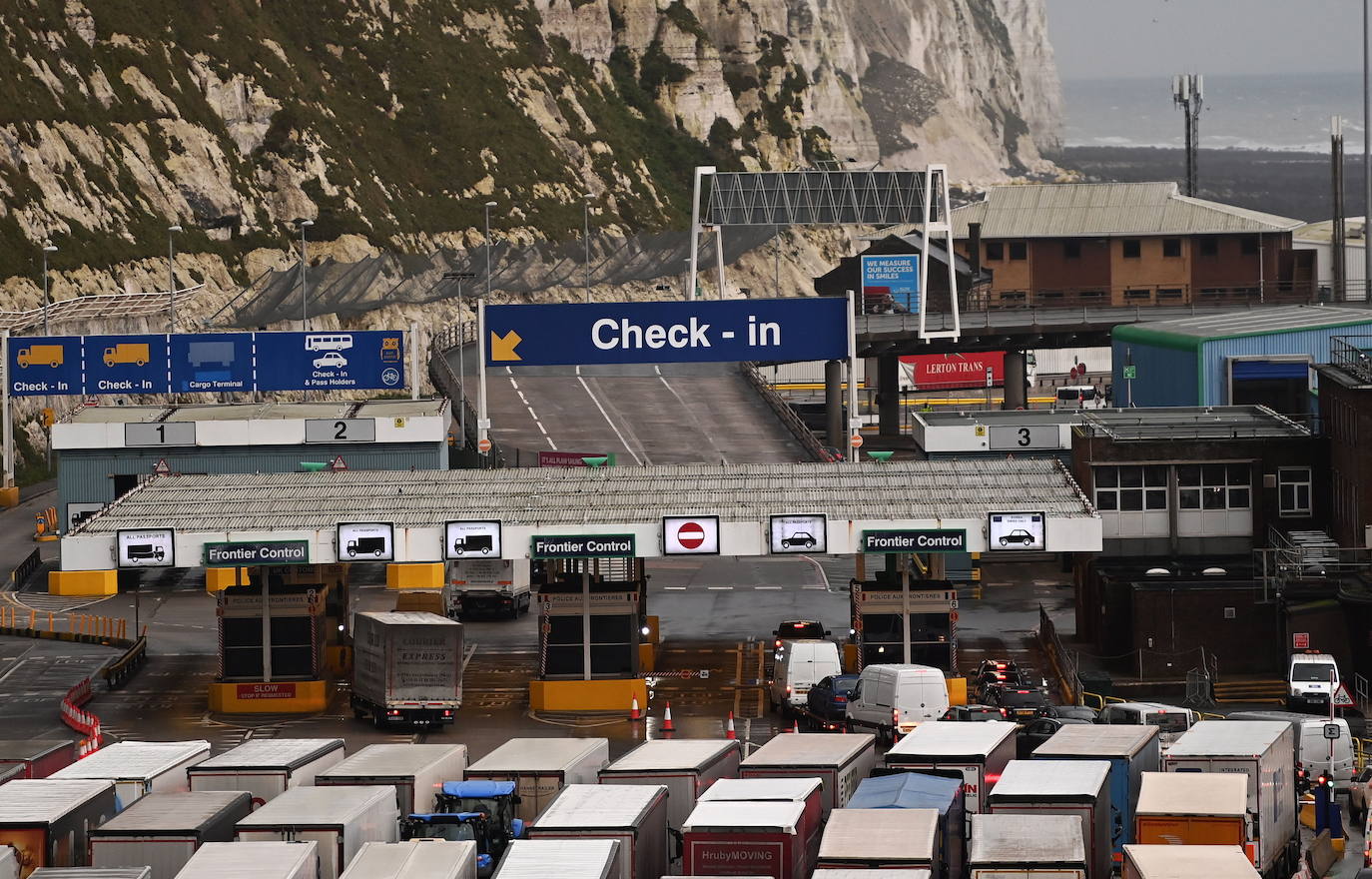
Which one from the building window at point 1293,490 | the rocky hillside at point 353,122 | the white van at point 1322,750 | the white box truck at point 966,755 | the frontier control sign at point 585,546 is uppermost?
the rocky hillside at point 353,122

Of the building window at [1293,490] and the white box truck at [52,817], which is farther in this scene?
the building window at [1293,490]

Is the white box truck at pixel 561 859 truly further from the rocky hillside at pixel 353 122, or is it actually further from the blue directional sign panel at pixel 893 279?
the blue directional sign panel at pixel 893 279

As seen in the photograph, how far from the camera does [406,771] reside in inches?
1219

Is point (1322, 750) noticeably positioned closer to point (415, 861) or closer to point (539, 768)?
point (539, 768)

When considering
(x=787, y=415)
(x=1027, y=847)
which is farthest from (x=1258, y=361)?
(x=1027, y=847)

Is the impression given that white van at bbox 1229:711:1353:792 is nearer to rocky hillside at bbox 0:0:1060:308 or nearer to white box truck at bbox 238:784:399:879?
white box truck at bbox 238:784:399:879

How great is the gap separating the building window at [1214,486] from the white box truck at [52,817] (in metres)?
30.4

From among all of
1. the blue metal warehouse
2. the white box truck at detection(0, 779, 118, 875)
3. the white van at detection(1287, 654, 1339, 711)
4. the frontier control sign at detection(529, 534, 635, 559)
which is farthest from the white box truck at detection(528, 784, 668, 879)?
the blue metal warehouse

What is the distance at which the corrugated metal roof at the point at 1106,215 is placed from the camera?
391 feet

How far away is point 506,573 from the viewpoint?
5719cm

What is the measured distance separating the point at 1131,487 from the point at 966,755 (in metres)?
24.2

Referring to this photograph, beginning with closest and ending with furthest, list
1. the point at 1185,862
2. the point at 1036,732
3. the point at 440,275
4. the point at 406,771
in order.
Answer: the point at 1185,862
the point at 406,771
the point at 1036,732
the point at 440,275

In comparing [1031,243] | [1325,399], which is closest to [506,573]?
Result: [1325,399]

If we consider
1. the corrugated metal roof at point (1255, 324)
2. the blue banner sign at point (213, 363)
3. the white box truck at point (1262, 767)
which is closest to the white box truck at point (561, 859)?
the white box truck at point (1262, 767)
